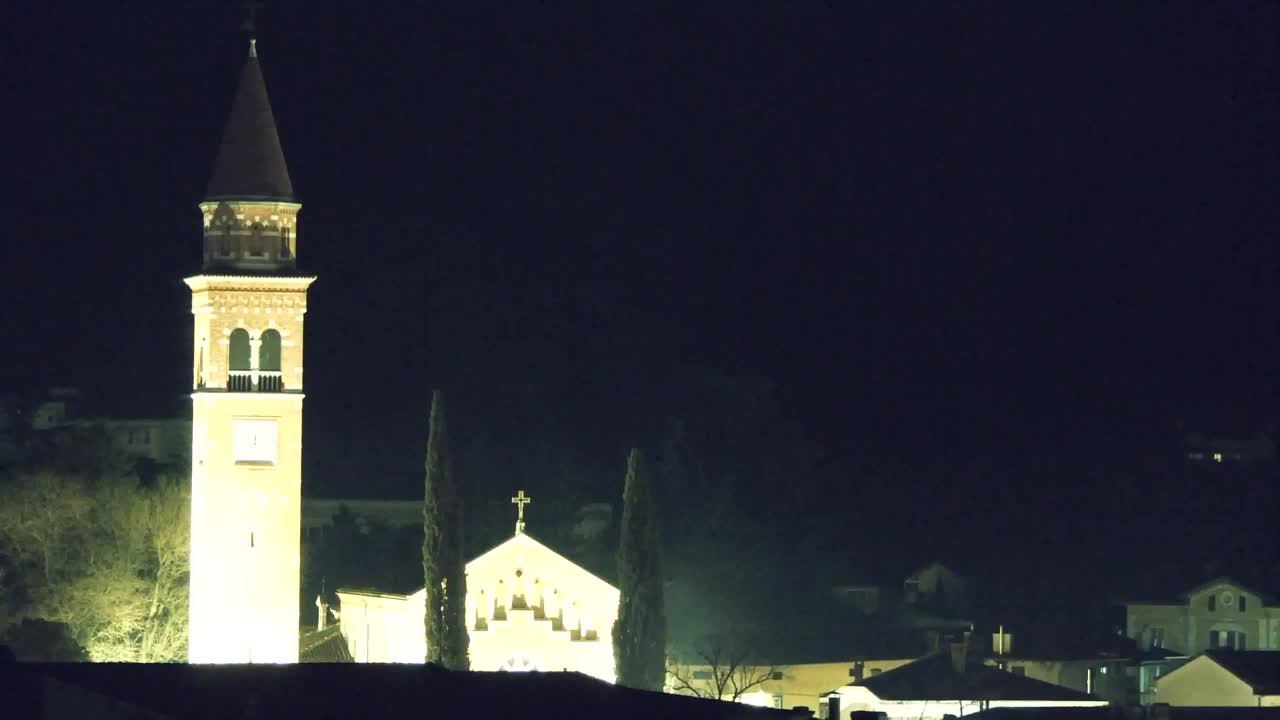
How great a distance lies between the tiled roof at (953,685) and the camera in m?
73.6

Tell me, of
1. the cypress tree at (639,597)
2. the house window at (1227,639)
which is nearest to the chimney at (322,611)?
the cypress tree at (639,597)

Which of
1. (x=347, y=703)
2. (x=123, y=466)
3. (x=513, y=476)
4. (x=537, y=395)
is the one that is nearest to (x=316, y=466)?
(x=513, y=476)

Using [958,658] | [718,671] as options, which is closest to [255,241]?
[718,671]

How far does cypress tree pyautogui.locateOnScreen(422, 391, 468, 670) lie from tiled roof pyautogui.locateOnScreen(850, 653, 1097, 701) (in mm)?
8920

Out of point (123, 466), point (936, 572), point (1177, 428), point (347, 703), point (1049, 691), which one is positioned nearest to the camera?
point (347, 703)

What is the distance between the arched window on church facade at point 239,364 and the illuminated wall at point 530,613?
6.03 meters

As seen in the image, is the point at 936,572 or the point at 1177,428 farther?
the point at 1177,428

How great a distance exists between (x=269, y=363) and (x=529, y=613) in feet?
26.7

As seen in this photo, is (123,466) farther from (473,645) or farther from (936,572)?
(936,572)

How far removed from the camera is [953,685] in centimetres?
7431

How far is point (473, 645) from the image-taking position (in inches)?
3073

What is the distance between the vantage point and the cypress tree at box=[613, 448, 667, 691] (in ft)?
253

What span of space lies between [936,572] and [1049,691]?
2770 cm

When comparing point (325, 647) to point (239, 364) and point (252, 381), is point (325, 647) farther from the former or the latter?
point (239, 364)
